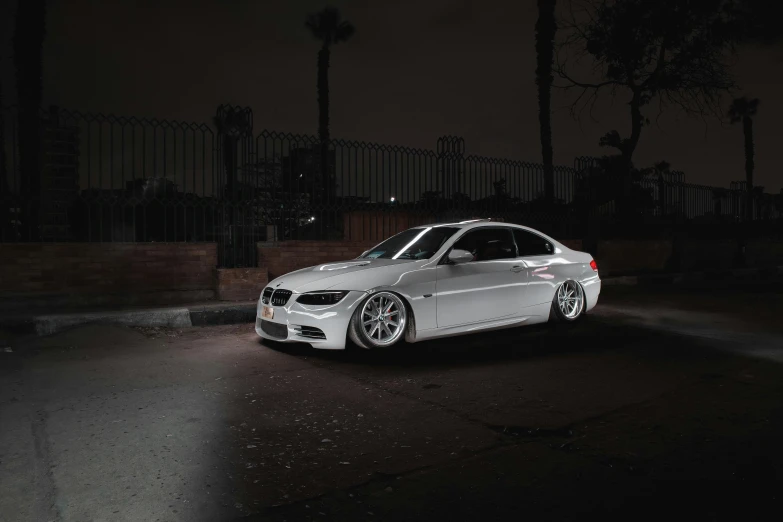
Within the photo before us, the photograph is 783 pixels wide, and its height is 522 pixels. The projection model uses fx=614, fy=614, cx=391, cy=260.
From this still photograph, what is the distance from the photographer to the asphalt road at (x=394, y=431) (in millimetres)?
2873

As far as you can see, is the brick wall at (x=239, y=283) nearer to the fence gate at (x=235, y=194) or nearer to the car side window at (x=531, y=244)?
the fence gate at (x=235, y=194)

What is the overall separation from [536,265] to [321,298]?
9.34 ft

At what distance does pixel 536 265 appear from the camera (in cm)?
748

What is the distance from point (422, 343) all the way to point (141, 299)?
4923mm

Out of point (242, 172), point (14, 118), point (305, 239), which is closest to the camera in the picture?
point (14, 118)

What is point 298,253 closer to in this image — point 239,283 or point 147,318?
point 239,283

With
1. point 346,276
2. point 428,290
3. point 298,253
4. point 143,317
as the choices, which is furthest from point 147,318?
point 428,290

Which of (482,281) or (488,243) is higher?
(488,243)

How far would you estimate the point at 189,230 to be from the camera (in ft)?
33.0

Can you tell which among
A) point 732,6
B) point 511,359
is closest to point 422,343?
point 511,359

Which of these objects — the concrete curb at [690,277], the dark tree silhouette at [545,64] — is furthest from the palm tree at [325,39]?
the concrete curb at [690,277]

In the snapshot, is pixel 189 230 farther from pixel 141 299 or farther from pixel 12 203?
pixel 12 203

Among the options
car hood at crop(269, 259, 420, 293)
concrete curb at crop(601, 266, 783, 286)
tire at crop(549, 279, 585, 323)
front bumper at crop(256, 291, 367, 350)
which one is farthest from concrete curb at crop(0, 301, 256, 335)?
concrete curb at crop(601, 266, 783, 286)

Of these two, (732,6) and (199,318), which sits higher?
(732,6)
